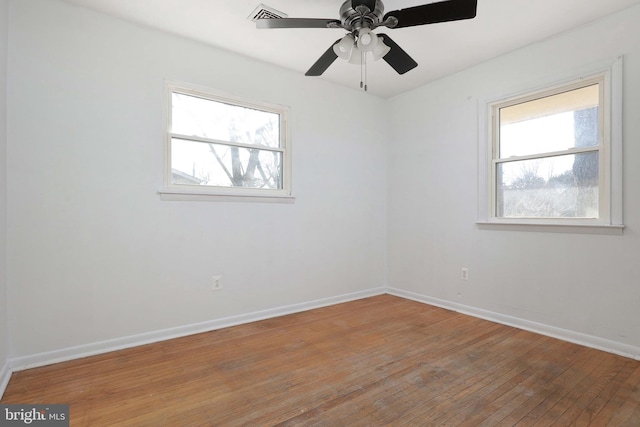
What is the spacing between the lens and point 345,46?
2113mm

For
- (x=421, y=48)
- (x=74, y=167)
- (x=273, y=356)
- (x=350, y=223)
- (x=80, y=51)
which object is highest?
(x=421, y=48)

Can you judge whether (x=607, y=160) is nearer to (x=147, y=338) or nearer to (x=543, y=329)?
(x=543, y=329)

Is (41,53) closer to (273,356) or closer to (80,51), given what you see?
(80,51)

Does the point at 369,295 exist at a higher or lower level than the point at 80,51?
lower

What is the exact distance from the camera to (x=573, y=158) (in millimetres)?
2754

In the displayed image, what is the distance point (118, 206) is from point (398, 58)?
8.18 feet

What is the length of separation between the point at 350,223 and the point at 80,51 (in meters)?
3.08

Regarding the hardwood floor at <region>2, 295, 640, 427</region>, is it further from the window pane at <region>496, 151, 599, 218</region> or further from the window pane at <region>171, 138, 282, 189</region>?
the window pane at <region>171, 138, 282, 189</region>

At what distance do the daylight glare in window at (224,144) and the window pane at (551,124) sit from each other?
7.79ft

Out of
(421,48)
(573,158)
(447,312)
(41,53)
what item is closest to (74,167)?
(41,53)

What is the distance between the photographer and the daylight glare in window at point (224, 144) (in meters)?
2.89

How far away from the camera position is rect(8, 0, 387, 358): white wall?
7.37 feet

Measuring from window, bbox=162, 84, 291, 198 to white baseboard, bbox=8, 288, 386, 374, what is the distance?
1227 millimetres

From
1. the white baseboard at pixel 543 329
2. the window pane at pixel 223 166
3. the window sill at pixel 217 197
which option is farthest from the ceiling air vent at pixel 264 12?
the white baseboard at pixel 543 329
